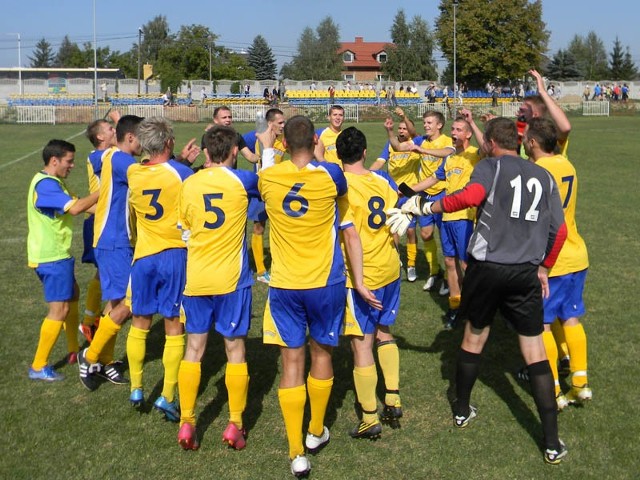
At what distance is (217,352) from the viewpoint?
6.75 meters

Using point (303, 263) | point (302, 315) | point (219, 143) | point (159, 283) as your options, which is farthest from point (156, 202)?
point (302, 315)

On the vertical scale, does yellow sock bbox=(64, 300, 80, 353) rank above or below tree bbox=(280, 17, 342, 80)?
below

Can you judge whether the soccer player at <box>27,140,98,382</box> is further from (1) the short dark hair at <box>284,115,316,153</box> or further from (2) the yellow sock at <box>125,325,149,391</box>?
(1) the short dark hair at <box>284,115,316,153</box>

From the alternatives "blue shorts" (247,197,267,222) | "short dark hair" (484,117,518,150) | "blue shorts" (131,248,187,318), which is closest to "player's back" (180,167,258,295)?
"blue shorts" (131,248,187,318)

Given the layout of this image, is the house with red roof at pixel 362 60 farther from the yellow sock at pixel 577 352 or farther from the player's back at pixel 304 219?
the player's back at pixel 304 219

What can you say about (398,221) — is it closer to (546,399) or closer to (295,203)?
(295,203)

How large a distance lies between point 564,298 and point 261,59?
318 ft

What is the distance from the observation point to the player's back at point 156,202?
199 inches

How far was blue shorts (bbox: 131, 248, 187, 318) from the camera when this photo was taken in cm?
519

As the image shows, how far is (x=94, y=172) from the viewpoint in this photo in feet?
21.1

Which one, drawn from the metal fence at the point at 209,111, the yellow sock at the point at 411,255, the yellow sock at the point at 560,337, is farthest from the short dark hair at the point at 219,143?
the metal fence at the point at 209,111

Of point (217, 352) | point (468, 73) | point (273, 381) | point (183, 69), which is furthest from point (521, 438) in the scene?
point (183, 69)

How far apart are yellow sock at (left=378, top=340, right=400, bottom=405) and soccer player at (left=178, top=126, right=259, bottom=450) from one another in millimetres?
1135

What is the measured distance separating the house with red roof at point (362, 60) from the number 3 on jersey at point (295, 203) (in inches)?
4552
